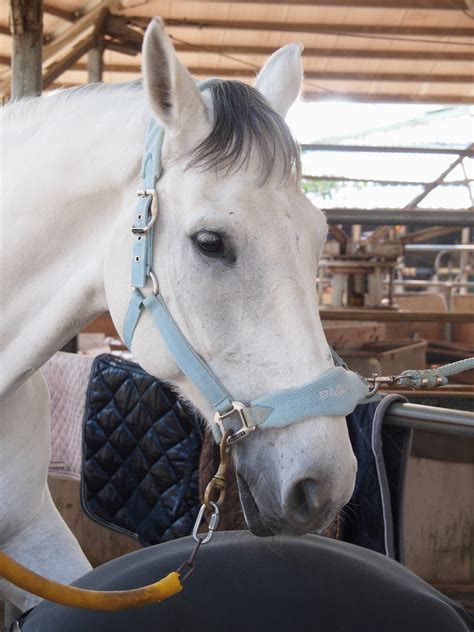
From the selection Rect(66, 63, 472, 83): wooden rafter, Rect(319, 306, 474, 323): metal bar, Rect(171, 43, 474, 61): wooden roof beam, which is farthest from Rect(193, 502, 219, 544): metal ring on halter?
Rect(66, 63, 472, 83): wooden rafter

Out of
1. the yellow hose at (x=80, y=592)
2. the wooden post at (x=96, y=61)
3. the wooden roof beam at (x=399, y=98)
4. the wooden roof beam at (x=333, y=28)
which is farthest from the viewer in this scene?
the wooden roof beam at (x=399, y=98)

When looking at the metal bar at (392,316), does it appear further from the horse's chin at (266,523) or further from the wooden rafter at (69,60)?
the wooden rafter at (69,60)

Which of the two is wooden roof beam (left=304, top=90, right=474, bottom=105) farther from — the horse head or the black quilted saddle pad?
the horse head

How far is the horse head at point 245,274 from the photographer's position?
3.41 feet

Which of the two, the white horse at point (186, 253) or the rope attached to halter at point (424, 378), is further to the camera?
the rope attached to halter at point (424, 378)

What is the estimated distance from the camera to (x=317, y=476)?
3.29 ft

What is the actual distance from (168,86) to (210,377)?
0.49 meters

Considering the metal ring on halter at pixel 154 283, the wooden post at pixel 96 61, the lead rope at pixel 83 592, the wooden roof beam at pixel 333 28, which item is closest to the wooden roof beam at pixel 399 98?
the wooden roof beam at pixel 333 28

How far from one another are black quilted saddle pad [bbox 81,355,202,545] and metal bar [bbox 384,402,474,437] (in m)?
0.67

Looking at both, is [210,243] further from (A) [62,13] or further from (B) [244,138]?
(A) [62,13]

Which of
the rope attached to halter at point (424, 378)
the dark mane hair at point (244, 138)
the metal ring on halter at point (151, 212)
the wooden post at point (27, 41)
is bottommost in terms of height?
the rope attached to halter at point (424, 378)

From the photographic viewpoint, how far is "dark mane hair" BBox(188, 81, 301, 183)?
115 centimetres

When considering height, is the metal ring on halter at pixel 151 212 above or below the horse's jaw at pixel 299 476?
above

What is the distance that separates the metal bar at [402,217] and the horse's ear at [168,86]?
1.16 meters
